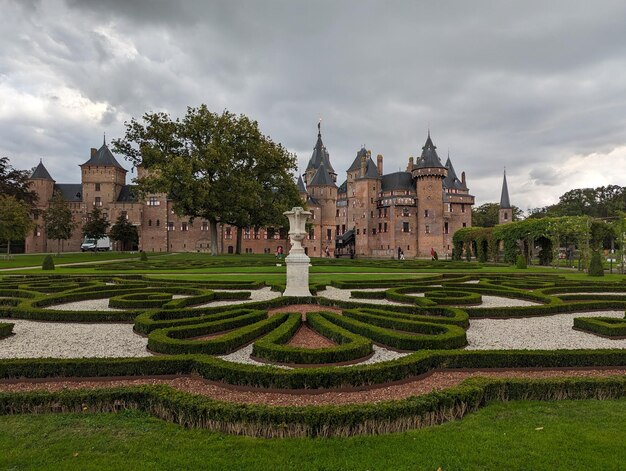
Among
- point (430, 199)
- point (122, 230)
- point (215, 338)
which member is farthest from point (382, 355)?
point (122, 230)

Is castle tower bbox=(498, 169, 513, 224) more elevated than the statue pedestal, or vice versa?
castle tower bbox=(498, 169, 513, 224)

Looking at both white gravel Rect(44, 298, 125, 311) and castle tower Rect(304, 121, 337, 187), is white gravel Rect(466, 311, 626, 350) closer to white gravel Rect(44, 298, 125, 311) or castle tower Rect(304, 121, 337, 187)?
white gravel Rect(44, 298, 125, 311)

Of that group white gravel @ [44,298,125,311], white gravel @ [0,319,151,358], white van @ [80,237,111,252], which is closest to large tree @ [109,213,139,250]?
white van @ [80,237,111,252]

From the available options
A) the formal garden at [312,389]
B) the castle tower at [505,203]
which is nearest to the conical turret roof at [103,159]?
the formal garden at [312,389]

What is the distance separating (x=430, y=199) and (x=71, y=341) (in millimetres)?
62275

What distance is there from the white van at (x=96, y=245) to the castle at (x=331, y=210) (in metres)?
4.84

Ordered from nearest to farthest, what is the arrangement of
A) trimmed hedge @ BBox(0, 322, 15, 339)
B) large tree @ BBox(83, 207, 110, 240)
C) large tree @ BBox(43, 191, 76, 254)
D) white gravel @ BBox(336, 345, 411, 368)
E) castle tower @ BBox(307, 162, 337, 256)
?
white gravel @ BBox(336, 345, 411, 368) → trimmed hedge @ BBox(0, 322, 15, 339) → large tree @ BBox(43, 191, 76, 254) → large tree @ BBox(83, 207, 110, 240) → castle tower @ BBox(307, 162, 337, 256)

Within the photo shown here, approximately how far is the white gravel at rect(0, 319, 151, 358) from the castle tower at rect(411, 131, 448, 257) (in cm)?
6027

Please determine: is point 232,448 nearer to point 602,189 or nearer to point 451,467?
point 451,467

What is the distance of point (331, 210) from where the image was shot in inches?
2918

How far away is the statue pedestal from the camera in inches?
548

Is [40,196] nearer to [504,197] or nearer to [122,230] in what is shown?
[122,230]

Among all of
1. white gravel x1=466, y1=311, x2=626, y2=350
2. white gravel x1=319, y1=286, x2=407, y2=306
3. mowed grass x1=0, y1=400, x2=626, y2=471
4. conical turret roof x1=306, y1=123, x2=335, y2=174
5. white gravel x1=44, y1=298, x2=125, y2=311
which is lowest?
mowed grass x1=0, y1=400, x2=626, y2=471

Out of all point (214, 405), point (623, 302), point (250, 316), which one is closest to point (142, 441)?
point (214, 405)
